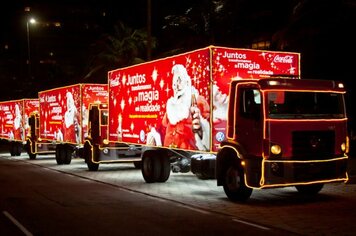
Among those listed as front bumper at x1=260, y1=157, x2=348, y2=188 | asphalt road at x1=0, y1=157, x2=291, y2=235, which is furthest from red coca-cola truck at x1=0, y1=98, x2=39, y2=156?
front bumper at x1=260, y1=157, x2=348, y2=188

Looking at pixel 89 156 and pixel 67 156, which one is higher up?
pixel 89 156

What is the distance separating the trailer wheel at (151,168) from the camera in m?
17.1

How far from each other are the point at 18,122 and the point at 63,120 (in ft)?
32.3

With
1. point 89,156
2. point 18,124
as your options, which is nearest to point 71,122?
point 89,156

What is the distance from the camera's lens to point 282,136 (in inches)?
478

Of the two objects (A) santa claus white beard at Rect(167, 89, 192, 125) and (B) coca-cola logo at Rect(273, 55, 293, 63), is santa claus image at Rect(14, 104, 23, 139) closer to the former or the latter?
(A) santa claus white beard at Rect(167, 89, 192, 125)

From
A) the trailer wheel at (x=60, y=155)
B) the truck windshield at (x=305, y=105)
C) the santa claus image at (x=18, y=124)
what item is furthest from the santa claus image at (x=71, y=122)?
the truck windshield at (x=305, y=105)

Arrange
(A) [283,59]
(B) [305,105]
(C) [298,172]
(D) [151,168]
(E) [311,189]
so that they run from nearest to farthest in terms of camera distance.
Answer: (C) [298,172] < (B) [305,105] < (E) [311,189] < (A) [283,59] < (D) [151,168]

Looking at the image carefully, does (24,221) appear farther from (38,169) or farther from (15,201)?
(38,169)

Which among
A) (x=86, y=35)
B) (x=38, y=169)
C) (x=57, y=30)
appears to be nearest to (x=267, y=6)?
(x=38, y=169)

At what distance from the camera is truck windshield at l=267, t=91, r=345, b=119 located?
12.3 meters

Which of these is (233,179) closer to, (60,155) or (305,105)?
(305,105)

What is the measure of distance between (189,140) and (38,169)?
35.1 ft

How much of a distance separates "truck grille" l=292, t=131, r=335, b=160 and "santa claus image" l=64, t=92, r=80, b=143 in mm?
13549
